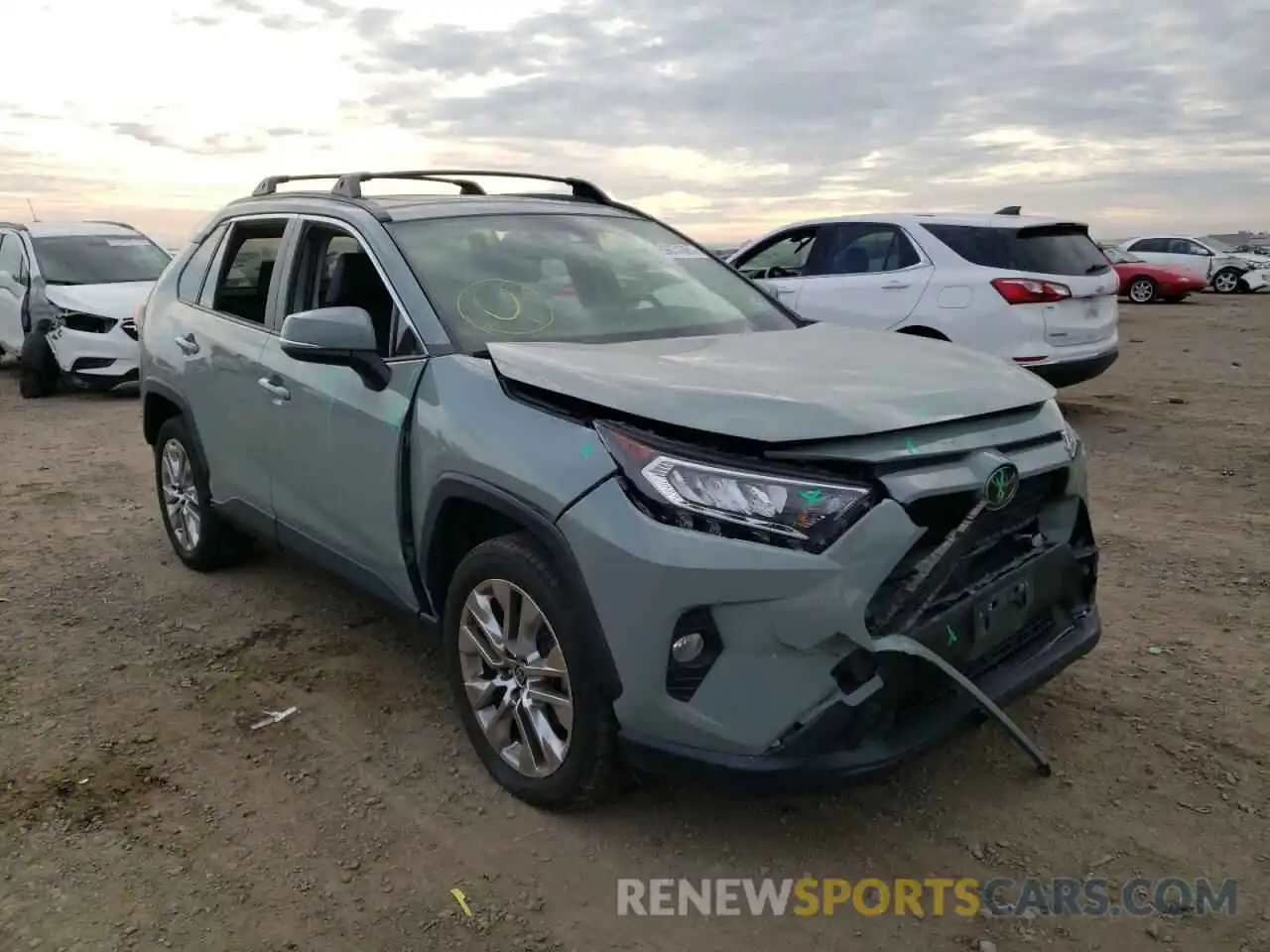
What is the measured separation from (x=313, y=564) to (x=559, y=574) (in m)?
1.62

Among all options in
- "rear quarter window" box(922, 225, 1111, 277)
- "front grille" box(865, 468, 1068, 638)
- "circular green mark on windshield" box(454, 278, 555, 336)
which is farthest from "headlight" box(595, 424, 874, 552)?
"rear quarter window" box(922, 225, 1111, 277)

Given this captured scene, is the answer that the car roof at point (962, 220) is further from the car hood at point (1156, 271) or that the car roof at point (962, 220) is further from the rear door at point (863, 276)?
the car hood at point (1156, 271)

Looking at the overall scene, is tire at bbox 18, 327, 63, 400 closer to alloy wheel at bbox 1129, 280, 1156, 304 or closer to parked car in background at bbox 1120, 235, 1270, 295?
alloy wheel at bbox 1129, 280, 1156, 304

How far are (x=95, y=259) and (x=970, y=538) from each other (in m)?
11.9

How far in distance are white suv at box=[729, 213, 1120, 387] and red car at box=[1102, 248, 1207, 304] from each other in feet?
56.0

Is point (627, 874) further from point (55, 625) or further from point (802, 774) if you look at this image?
point (55, 625)

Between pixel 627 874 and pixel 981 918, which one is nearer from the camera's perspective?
pixel 981 918

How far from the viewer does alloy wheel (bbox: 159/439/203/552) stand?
5081mm

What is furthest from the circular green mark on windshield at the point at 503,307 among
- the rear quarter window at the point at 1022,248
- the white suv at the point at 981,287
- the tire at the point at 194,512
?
the rear quarter window at the point at 1022,248

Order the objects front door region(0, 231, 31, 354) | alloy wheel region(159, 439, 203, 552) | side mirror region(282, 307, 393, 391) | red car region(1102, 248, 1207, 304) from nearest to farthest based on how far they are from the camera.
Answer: side mirror region(282, 307, 393, 391) → alloy wheel region(159, 439, 203, 552) → front door region(0, 231, 31, 354) → red car region(1102, 248, 1207, 304)

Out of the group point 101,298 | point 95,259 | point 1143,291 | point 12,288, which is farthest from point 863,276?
point 1143,291

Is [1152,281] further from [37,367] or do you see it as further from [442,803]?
[442,803]

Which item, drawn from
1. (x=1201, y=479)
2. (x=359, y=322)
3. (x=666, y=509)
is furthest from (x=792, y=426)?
(x=1201, y=479)

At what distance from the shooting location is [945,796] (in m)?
3.09
